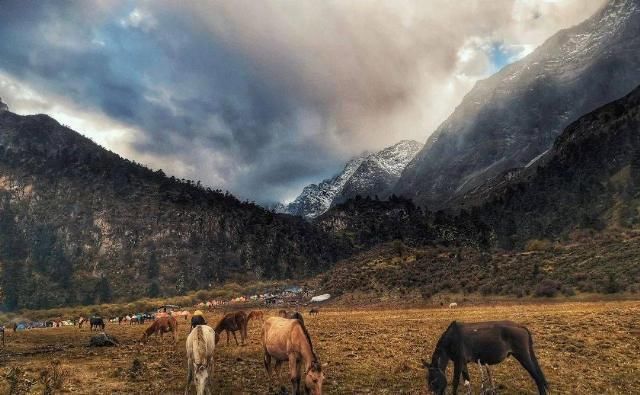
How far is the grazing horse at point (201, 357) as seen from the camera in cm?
1398

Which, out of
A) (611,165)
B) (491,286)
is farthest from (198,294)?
(611,165)

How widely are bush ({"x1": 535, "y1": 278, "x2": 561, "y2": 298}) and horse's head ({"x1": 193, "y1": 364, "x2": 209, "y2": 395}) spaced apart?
197 feet

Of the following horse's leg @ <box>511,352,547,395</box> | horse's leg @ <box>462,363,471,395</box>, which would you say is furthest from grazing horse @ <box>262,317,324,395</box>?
horse's leg @ <box>511,352,547,395</box>

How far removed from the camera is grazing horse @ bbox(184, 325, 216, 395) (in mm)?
13977

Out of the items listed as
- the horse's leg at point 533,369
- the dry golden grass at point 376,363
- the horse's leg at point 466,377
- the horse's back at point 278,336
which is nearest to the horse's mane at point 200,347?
the horse's back at point 278,336

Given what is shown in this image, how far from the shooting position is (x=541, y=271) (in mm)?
69062

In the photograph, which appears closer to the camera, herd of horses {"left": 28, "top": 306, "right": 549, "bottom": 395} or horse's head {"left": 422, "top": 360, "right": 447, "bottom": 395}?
horse's head {"left": 422, "top": 360, "right": 447, "bottom": 395}

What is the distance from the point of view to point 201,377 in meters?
14.0

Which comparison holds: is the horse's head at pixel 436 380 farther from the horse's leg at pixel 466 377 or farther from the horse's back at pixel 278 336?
the horse's back at pixel 278 336

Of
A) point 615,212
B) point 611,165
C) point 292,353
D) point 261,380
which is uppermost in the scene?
point 611,165

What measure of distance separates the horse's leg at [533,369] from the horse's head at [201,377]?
36.0ft

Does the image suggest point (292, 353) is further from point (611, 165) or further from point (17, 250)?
point (17, 250)

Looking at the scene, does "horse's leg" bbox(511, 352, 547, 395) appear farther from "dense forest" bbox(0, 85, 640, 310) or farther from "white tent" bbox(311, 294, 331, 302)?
"dense forest" bbox(0, 85, 640, 310)

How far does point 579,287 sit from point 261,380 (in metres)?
56.9
